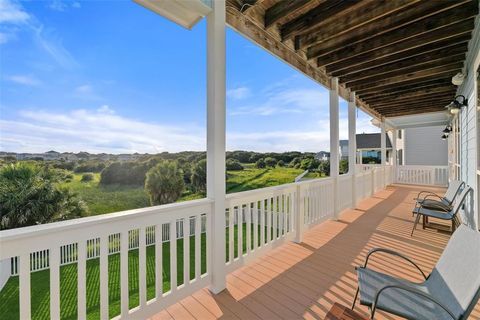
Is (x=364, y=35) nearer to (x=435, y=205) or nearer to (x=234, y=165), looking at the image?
(x=435, y=205)

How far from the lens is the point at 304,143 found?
15.2 metres

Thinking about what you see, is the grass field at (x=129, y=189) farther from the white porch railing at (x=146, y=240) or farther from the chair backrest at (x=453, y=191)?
the chair backrest at (x=453, y=191)

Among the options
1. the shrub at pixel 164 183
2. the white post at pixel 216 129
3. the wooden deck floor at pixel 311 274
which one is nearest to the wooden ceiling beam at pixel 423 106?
the wooden deck floor at pixel 311 274

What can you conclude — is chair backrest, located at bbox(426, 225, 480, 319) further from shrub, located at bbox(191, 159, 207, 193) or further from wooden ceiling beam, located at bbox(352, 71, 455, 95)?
shrub, located at bbox(191, 159, 207, 193)

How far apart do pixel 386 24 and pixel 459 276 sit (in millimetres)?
2890

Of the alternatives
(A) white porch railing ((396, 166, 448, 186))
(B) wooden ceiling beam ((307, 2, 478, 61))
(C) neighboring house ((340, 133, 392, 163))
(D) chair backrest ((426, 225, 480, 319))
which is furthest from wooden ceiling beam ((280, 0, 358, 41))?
(C) neighboring house ((340, 133, 392, 163))

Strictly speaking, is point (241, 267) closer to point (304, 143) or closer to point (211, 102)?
point (211, 102)

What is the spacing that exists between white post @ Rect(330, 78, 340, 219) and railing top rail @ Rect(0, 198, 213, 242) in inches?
133

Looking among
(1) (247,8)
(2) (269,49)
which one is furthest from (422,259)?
(1) (247,8)

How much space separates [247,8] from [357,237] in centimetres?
366

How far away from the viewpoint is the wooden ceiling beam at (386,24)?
262 centimetres

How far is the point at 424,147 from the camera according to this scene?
1397 centimetres

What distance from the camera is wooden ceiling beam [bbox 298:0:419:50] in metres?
2.57

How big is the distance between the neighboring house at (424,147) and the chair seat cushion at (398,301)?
15.6 m
